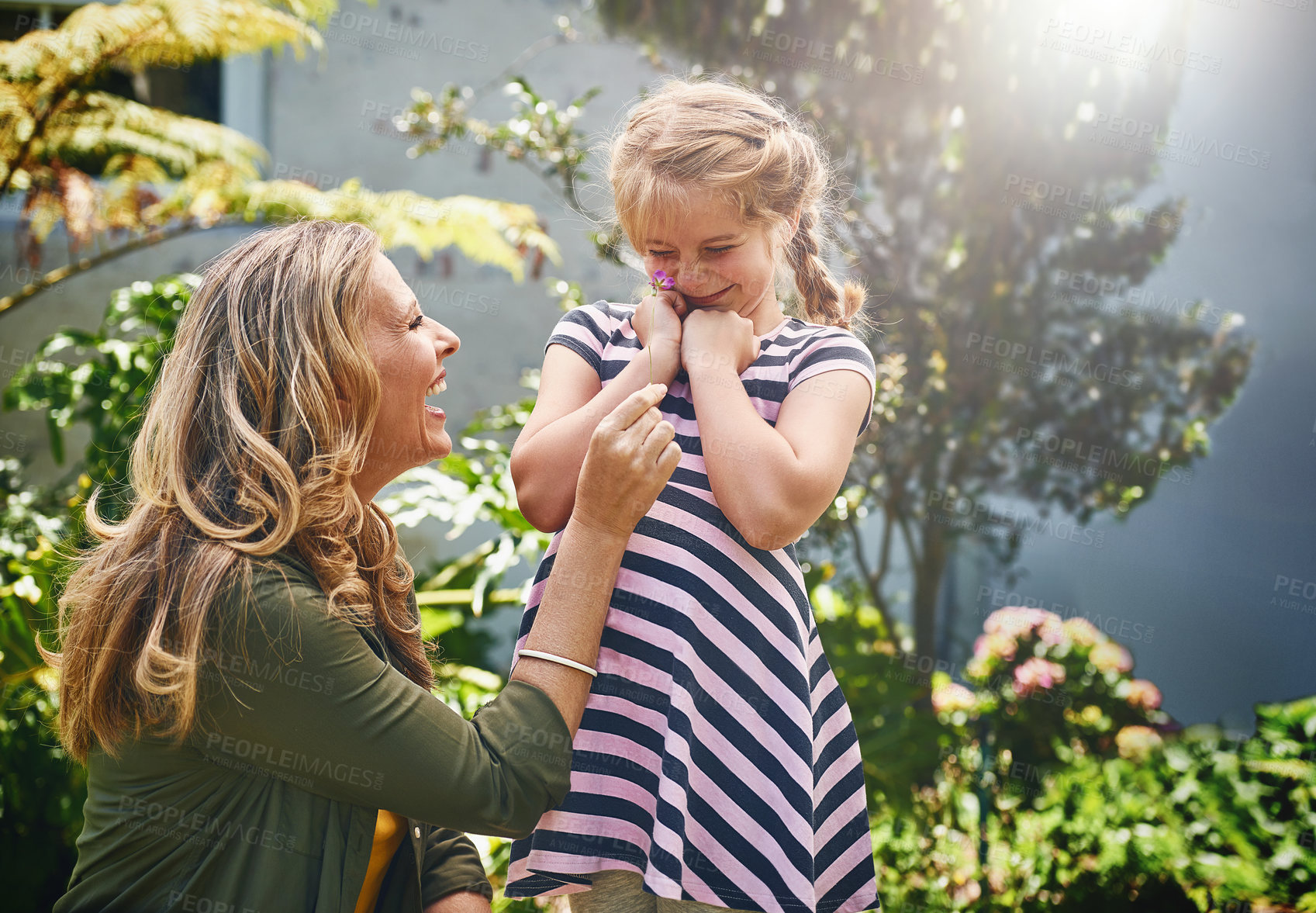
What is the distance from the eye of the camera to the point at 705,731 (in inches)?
44.2

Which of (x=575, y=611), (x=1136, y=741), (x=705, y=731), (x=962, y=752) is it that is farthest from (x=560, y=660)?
(x=1136, y=741)

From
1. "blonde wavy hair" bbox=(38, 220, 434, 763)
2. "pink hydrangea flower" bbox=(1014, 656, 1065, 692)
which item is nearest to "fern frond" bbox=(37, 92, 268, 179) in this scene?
"blonde wavy hair" bbox=(38, 220, 434, 763)

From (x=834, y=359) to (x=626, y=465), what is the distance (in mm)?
339

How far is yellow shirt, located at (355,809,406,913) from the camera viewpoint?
1.30 metres

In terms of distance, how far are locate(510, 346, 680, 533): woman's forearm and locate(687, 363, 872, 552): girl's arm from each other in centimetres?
8

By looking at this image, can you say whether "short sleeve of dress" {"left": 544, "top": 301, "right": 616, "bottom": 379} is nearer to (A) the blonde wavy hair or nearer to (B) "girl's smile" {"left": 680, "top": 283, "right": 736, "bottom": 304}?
(B) "girl's smile" {"left": 680, "top": 283, "right": 736, "bottom": 304}

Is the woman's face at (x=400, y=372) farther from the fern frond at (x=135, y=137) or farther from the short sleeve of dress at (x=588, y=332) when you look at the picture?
the fern frond at (x=135, y=137)

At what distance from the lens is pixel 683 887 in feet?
3.61

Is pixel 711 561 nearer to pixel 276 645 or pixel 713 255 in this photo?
pixel 713 255

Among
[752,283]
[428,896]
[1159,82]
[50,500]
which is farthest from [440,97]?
[428,896]

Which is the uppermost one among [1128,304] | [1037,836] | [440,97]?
[440,97]

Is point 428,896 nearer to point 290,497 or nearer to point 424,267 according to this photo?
point 290,497

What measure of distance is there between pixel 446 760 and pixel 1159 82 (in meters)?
3.61

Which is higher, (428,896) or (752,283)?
(752,283)
